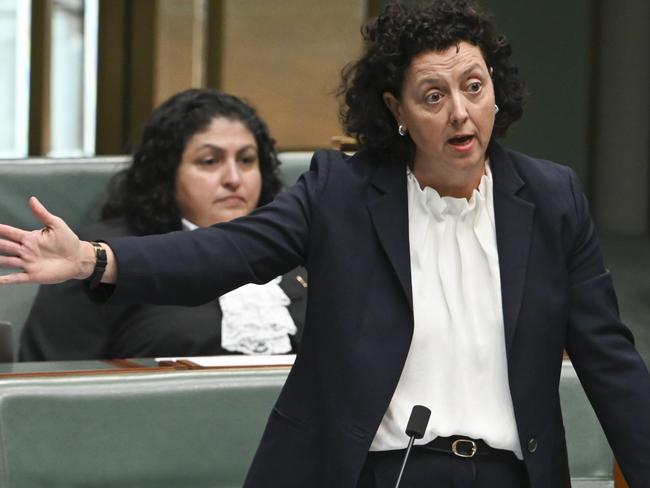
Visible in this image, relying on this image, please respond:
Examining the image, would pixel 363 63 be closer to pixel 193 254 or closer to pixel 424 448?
pixel 193 254

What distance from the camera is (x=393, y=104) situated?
1.82m

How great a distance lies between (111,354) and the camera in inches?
116

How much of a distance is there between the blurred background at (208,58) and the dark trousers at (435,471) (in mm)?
5076

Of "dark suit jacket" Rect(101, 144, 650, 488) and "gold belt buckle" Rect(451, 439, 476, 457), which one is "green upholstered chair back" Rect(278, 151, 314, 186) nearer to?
"dark suit jacket" Rect(101, 144, 650, 488)

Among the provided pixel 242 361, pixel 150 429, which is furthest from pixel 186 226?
pixel 150 429

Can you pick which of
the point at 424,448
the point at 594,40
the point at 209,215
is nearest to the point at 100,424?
the point at 424,448

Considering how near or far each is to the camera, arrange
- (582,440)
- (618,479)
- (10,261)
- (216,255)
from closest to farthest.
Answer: (10,261), (216,255), (618,479), (582,440)

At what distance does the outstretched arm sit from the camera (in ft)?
4.95

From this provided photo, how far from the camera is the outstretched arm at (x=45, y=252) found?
151cm

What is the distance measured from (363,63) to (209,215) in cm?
134

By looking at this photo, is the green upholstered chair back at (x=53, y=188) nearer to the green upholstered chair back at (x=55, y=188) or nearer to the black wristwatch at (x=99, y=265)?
the green upholstered chair back at (x=55, y=188)

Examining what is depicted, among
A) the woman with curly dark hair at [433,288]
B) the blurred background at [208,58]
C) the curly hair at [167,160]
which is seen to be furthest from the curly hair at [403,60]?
the blurred background at [208,58]

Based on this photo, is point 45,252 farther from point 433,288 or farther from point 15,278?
point 433,288

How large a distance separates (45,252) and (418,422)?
0.49 meters
